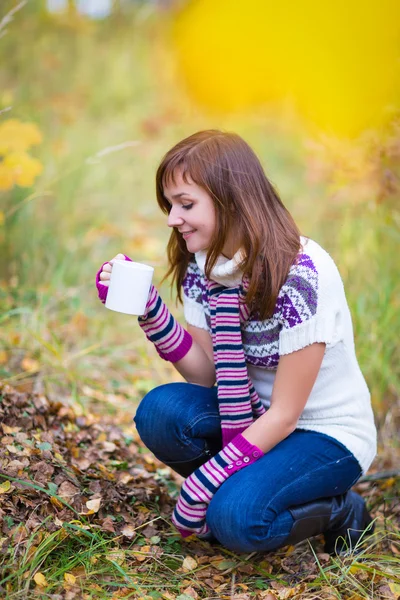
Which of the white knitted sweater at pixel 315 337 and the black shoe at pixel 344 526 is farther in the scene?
the black shoe at pixel 344 526

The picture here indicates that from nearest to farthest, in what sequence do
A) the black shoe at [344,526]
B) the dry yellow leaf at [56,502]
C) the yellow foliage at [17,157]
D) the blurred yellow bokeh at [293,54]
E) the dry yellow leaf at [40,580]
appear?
1. the dry yellow leaf at [40,580]
2. the dry yellow leaf at [56,502]
3. the black shoe at [344,526]
4. the yellow foliage at [17,157]
5. the blurred yellow bokeh at [293,54]

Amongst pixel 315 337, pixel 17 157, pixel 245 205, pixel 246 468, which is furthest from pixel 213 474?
pixel 17 157

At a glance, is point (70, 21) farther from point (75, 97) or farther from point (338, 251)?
point (338, 251)

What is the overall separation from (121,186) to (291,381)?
326cm

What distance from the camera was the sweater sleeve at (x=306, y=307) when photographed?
1675 millimetres

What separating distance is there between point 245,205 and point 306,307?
30cm

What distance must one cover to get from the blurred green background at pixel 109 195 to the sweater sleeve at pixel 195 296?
605mm

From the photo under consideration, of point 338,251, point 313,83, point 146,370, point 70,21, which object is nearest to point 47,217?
point 146,370

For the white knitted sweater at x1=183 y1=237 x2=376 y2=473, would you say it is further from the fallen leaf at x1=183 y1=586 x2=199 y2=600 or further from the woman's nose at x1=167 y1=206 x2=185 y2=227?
the fallen leaf at x1=183 y1=586 x2=199 y2=600

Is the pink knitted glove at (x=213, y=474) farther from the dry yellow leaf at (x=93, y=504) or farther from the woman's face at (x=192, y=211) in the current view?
the woman's face at (x=192, y=211)

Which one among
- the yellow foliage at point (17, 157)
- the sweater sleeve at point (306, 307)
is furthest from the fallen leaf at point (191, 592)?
the yellow foliage at point (17, 157)

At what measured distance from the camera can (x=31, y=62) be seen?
436 centimetres

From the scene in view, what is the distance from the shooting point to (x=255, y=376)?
6.38 feet

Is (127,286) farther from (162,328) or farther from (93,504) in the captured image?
(93,504)
